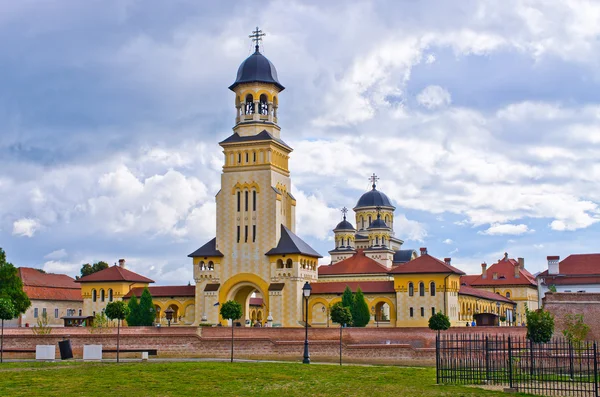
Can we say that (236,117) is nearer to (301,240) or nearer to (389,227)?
(301,240)

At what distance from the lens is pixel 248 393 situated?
24188 mm

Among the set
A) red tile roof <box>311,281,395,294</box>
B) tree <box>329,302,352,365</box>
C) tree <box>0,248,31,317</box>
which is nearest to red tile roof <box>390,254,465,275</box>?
red tile roof <box>311,281,395,294</box>

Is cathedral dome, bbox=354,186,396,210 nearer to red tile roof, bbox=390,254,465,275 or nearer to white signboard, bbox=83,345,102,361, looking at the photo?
red tile roof, bbox=390,254,465,275

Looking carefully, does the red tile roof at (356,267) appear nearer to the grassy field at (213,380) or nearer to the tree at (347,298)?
the tree at (347,298)

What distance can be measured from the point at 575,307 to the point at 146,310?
109 feet

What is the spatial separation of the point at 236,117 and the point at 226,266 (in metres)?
13.0

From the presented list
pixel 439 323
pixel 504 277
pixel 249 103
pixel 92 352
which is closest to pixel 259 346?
pixel 92 352

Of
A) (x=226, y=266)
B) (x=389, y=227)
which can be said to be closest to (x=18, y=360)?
(x=226, y=266)

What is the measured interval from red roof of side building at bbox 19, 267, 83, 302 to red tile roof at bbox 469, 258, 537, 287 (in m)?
45.0

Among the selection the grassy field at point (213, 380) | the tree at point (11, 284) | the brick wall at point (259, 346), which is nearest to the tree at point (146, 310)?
the tree at point (11, 284)

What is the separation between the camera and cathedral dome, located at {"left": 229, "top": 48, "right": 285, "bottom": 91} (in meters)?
68.4

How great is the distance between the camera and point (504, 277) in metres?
94.4

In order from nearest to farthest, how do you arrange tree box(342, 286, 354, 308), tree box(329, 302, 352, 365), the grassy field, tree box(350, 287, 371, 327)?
1. the grassy field
2. tree box(329, 302, 352, 365)
3. tree box(350, 287, 371, 327)
4. tree box(342, 286, 354, 308)

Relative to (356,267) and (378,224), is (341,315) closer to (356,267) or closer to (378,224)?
(356,267)
